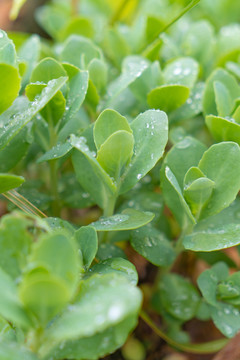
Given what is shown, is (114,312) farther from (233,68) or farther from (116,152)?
(233,68)

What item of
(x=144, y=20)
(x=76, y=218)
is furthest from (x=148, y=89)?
(x=76, y=218)

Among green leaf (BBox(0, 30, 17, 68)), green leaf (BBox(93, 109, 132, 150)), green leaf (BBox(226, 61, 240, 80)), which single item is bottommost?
green leaf (BBox(226, 61, 240, 80))

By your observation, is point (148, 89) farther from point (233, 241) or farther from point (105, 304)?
point (105, 304)

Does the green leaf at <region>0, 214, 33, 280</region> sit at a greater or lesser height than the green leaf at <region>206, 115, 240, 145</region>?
greater

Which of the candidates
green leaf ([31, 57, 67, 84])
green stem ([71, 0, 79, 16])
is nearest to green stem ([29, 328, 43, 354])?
green leaf ([31, 57, 67, 84])

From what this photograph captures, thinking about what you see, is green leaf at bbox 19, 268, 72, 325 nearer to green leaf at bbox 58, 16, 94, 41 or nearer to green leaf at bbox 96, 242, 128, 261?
green leaf at bbox 96, 242, 128, 261

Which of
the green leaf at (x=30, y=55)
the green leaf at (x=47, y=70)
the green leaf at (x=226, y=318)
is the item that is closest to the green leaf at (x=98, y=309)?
the green leaf at (x=226, y=318)

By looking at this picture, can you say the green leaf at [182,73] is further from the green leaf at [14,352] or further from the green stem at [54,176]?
the green leaf at [14,352]
